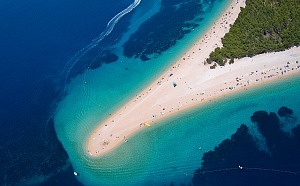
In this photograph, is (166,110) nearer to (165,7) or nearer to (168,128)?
(168,128)

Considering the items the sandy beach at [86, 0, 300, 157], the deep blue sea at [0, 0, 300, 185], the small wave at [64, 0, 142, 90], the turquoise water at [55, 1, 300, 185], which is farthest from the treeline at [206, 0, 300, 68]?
the small wave at [64, 0, 142, 90]

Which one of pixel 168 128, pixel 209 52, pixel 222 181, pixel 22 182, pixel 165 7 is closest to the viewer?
pixel 222 181

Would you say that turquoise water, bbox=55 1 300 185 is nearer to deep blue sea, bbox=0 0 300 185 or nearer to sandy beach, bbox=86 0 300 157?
deep blue sea, bbox=0 0 300 185

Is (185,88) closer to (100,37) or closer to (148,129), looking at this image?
(148,129)

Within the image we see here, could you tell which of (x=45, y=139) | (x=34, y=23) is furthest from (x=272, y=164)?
(x=34, y=23)

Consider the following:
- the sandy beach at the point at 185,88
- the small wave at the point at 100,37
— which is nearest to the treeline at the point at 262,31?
the sandy beach at the point at 185,88

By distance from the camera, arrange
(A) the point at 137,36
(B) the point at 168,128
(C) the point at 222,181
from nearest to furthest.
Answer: (C) the point at 222,181, (B) the point at 168,128, (A) the point at 137,36

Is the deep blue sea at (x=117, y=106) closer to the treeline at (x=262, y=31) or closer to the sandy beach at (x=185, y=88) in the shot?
the sandy beach at (x=185, y=88)
